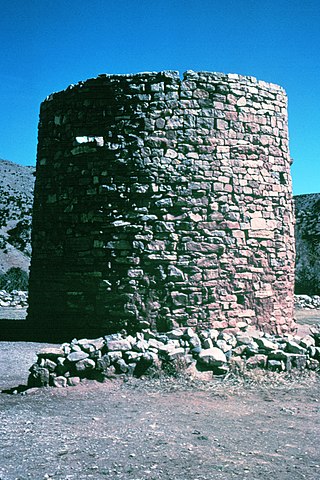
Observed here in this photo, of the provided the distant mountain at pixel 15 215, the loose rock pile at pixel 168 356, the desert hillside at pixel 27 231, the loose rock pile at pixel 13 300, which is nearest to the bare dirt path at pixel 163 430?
the loose rock pile at pixel 168 356

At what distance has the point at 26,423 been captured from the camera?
4.28m

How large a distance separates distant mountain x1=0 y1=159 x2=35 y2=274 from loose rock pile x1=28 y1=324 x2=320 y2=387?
2050 centimetres

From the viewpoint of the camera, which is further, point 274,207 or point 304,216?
point 304,216

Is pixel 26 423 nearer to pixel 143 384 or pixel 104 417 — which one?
pixel 104 417

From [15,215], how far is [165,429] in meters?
33.3

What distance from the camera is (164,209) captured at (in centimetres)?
740

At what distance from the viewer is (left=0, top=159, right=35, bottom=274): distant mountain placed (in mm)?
27797

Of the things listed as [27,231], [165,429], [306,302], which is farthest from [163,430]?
[27,231]

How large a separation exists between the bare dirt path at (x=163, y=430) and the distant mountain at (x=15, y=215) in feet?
70.0

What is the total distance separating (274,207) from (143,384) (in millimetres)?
4196

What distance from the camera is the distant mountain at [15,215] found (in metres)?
27.8

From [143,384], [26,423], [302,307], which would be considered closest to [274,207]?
[143,384]

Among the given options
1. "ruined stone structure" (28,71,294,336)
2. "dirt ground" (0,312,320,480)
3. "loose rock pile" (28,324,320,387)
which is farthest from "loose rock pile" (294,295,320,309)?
"dirt ground" (0,312,320,480)

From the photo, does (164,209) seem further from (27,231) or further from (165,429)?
(27,231)
